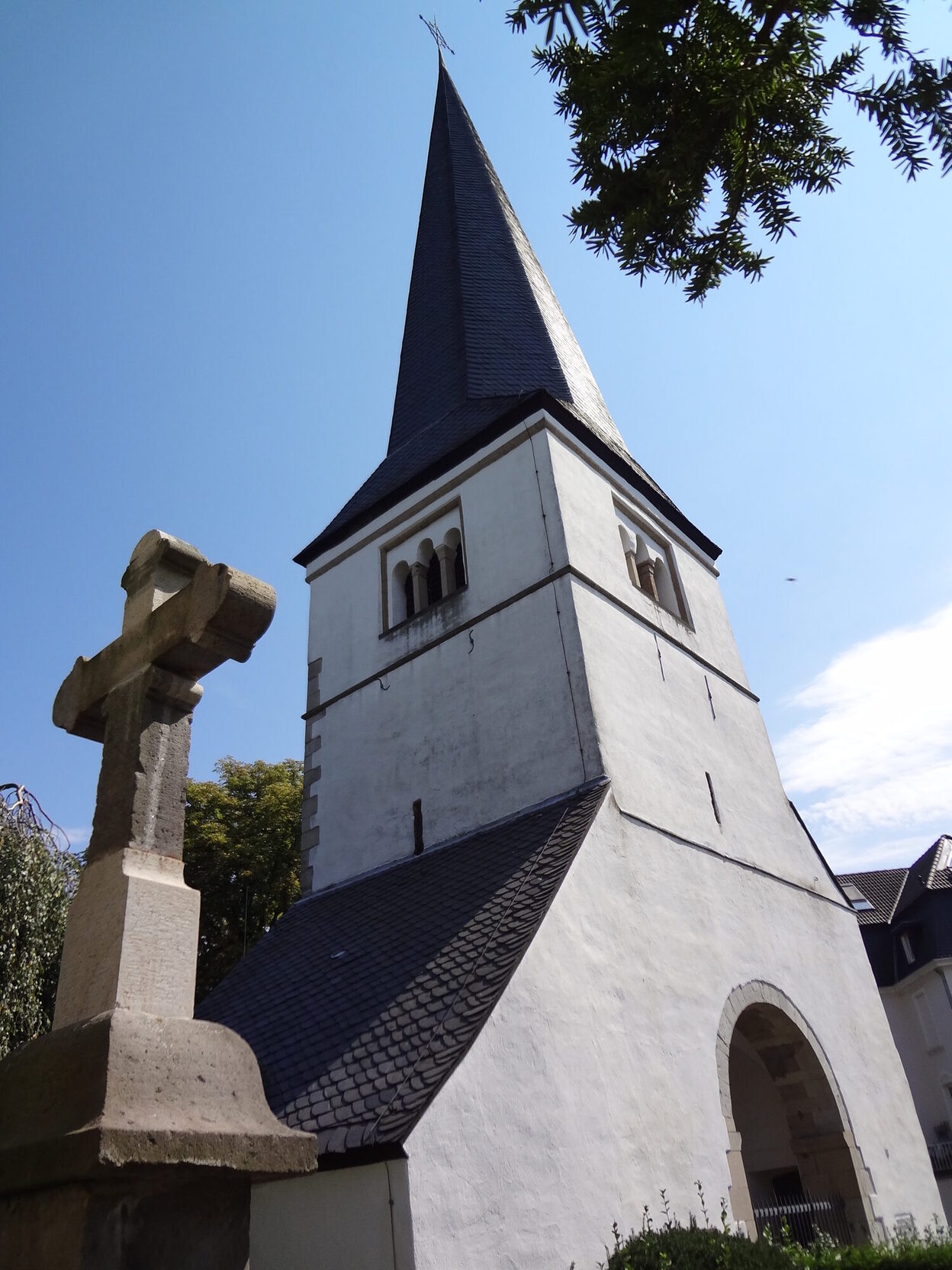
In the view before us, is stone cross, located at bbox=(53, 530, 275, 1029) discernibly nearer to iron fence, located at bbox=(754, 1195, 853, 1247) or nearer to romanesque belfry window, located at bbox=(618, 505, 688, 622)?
iron fence, located at bbox=(754, 1195, 853, 1247)

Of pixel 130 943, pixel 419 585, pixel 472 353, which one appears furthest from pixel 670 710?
pixel 130 943

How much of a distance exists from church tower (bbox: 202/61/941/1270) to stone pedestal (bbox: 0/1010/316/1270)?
281 cm

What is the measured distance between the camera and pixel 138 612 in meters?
3.57

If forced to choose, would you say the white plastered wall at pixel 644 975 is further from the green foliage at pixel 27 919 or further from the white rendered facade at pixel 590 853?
the green foliage at pixel 27 919

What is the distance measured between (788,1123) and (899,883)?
1737cm

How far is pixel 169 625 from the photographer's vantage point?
329 centimetres

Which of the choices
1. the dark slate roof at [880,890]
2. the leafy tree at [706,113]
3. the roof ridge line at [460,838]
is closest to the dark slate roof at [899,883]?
the dark slate roof at [880,890]

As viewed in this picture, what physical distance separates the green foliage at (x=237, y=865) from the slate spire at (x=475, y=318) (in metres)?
7.44

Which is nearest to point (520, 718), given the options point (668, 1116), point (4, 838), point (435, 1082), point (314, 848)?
point (314, 848)

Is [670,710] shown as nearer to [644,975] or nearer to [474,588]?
[474,588]

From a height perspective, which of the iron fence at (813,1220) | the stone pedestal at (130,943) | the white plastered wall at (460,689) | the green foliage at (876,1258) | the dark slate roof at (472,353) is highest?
the dark slate roof at (472,353)

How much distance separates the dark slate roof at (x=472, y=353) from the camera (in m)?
13.1

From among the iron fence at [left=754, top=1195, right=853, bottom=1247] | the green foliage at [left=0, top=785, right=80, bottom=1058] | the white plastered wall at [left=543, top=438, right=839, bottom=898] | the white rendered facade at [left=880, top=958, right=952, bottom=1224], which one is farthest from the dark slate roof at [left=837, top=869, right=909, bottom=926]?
the green foliage at [left=0, top=785, right=80, bottom=1058]

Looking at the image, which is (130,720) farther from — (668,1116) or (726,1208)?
(726,1208)
